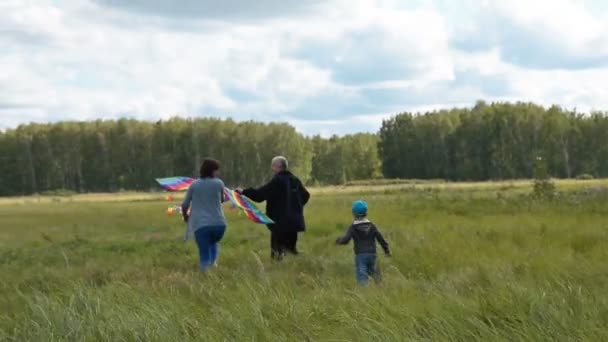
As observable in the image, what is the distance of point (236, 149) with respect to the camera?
113688 millimetres

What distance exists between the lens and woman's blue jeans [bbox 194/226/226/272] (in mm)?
12664

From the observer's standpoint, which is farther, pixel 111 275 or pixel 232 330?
pixel 111 275

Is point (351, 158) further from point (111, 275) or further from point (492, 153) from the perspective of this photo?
point (111, 275)

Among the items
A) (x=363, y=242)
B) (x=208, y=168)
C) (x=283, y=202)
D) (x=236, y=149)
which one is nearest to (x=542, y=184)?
(x=283, y=202)

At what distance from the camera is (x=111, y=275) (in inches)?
467

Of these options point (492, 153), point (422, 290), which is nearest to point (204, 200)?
point (422, 290)

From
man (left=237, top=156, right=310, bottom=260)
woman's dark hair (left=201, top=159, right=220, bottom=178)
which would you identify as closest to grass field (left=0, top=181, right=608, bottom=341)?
man (left=237, top=156, right=310, bottom=260)

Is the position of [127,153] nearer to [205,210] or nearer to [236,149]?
[236,149]

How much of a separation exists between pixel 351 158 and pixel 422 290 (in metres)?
136

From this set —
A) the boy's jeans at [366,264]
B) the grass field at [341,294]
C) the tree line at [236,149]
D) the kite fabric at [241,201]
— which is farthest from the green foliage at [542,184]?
the tree line at [236,149]

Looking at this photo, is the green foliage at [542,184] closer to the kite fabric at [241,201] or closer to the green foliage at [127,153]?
the kite fabric at [241,201]

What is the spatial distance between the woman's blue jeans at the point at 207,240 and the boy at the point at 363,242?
2385mm

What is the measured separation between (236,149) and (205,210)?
10136 cm

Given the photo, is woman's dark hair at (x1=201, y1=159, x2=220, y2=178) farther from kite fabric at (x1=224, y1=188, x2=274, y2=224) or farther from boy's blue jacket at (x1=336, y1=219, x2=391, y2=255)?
boy's blue jacket at (x1=336, y1=219, x2=391, y2=255)
